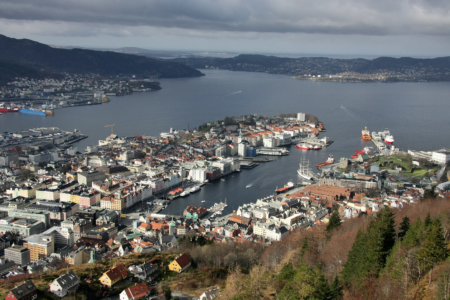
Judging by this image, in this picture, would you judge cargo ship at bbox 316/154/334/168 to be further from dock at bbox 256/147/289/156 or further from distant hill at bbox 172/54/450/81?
distant hill at bbox 172/54/450/81

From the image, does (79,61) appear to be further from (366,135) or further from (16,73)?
(366,135)

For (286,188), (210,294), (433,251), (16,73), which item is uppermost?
(16,73)

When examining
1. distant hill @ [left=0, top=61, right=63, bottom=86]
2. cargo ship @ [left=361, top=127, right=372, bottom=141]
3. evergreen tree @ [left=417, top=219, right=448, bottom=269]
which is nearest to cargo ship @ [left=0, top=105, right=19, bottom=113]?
distant hill @ [left=0, top=61, right=63, bottom=86]

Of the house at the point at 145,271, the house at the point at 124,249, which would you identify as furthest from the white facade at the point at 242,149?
the house at the point at 145,271

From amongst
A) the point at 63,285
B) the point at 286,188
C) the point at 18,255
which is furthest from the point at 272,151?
the point at 63,285

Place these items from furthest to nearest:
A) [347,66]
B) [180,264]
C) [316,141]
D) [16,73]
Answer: [347,66]
[16,73]
[316,141]
[180,264]

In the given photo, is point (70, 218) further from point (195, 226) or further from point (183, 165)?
point (183, 165)
